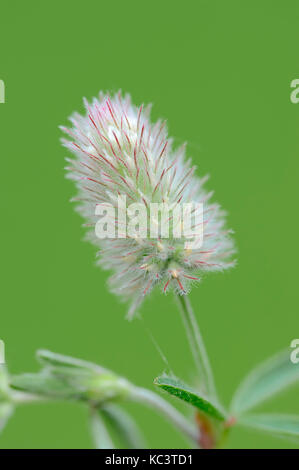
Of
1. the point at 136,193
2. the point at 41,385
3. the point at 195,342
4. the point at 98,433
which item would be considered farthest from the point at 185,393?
the point at 136,193

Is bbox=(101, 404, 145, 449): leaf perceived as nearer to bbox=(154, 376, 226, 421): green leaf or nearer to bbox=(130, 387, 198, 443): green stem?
bbox=(130, 387, 198, 443): green stem

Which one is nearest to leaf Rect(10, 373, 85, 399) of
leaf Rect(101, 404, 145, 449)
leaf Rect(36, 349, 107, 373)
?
leaf Rect(36, 349, 107, 373)

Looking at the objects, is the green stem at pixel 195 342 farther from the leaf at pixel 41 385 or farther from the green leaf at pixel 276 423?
the leaf at pixel 41 385

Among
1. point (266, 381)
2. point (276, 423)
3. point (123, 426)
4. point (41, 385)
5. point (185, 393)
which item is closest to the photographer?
point (185, 393)

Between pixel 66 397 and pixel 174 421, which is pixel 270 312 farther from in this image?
pixel 66 397

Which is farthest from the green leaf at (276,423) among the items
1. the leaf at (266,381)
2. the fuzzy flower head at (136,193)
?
the fuzzy flower head at (136,193)

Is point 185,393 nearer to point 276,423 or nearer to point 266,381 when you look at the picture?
point 276,423
